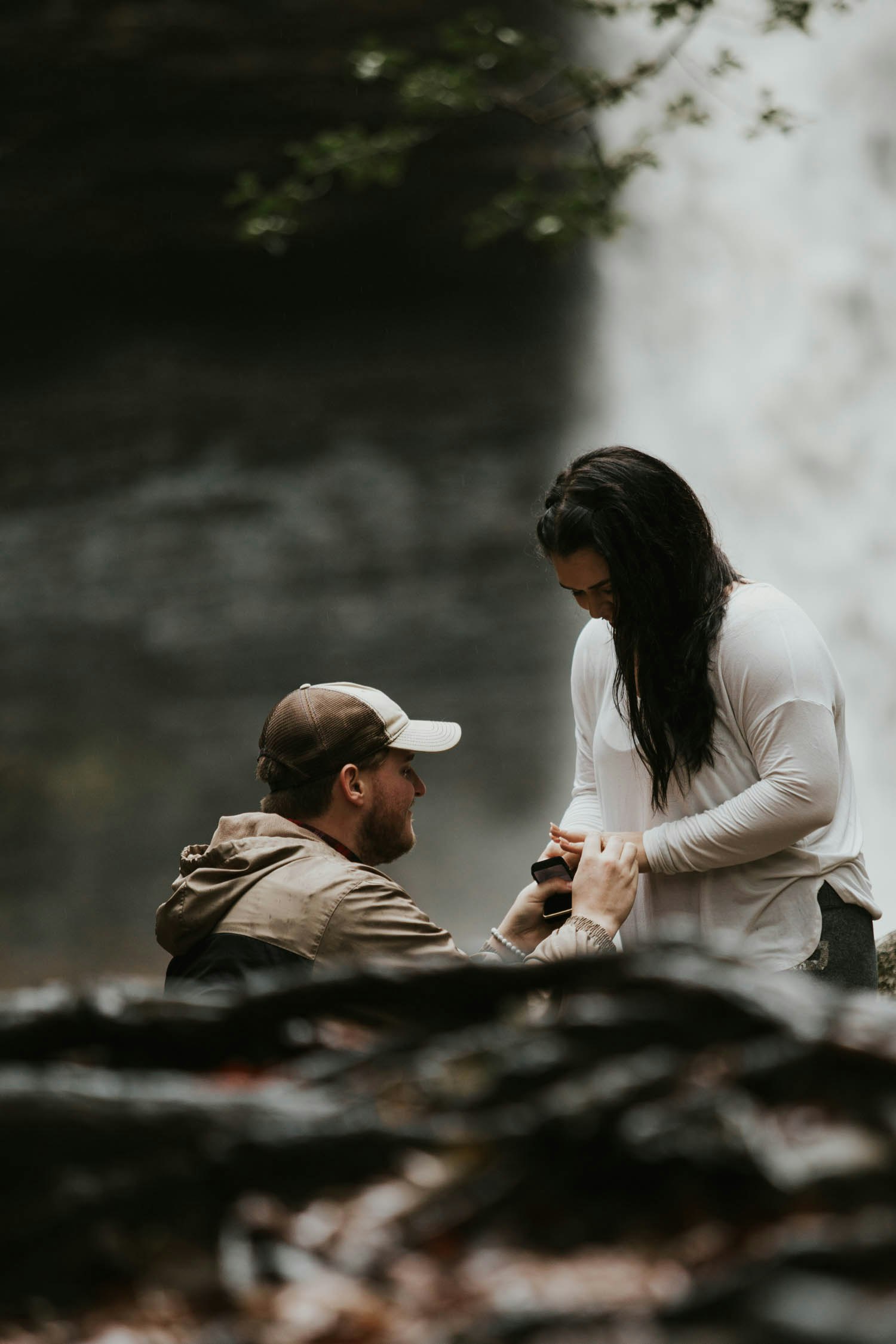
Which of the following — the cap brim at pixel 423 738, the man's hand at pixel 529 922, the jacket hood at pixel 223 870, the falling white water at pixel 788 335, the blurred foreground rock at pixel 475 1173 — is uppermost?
the falling white water at pixel 788 335

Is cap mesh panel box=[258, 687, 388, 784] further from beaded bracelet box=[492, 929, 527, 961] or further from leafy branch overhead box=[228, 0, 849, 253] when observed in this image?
leafy branch overhead box=[228, 0, 849, 253]

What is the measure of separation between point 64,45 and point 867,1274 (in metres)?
6.87

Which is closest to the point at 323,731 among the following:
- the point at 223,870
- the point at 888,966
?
the point at 223,870

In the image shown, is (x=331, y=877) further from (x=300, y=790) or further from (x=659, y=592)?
(x=659, y=592)

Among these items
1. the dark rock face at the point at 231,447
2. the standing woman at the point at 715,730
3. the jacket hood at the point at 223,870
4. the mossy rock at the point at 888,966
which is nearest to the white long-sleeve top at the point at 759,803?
the standing woman at the point at 715,730

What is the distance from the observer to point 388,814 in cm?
179

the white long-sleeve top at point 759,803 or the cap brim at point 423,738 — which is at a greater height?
the cap brim at point 423,738

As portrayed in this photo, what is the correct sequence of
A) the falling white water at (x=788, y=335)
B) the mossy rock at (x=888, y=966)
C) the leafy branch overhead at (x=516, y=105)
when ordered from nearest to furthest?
1. the mossy rock at (x=888, y=966)
2. the leafy branch overhead at (x=516, y=105)
3. the falling white water at (x=788, y=335)

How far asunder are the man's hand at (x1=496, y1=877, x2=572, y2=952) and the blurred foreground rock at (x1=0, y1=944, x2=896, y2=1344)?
1213mm

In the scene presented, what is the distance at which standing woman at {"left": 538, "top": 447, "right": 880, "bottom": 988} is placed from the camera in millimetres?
1552

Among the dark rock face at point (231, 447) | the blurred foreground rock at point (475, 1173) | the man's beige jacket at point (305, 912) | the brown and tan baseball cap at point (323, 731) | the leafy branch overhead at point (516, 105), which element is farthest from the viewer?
the dark rock face at point (231, 447)

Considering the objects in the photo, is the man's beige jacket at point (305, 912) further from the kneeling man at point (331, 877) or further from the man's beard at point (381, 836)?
the man's beard at point (381, 836)

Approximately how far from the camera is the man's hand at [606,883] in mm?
1569

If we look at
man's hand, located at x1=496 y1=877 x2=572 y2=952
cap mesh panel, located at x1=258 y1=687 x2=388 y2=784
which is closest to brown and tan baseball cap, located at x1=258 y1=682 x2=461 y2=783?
cap mesh panel, located at x1=258 y1=687 x2=388 y2=784
